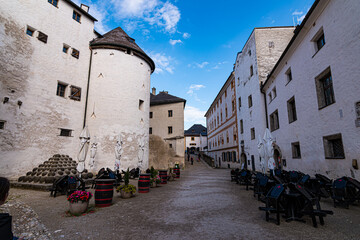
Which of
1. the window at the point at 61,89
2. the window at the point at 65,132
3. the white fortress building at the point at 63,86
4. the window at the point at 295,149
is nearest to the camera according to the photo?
the white fortress building at the point at 63,86

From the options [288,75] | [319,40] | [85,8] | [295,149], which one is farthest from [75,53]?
[295,149]

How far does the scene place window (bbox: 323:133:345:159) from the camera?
8742 mm

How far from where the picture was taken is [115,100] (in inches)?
752

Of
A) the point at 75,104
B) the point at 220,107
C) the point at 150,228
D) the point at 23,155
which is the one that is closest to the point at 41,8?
the point at 75,104

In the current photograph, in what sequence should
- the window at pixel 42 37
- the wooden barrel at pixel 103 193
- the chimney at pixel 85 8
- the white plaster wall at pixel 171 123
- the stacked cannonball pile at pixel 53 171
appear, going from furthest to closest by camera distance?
the white plaster wall at pixel 171 123
the chimney at pixel 85 8
the window at pixel 42 37
the stacked cannonball pile at pixel 53 171
the wooden barrel at pixel 103 193

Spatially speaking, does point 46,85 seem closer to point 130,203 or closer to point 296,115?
point 130,203

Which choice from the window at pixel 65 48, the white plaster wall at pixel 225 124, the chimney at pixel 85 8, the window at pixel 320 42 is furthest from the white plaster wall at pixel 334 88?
the chimney at pixel 85 8

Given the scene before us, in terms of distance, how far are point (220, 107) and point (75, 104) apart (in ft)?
85.8

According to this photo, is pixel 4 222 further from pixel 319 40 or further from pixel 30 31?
pixel 30 31

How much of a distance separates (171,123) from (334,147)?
71.4ft

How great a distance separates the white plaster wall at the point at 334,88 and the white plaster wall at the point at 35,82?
18.0m

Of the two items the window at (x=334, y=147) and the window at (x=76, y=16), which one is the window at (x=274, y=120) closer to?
the window at (x=334, y=147)

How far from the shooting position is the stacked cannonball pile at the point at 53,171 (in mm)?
11244

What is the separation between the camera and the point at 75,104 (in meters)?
17.4
